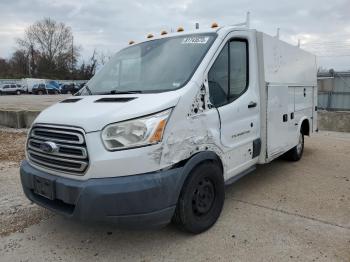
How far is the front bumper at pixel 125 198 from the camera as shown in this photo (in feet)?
10.2

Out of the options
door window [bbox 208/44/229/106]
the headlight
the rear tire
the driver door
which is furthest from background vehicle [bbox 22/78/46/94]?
the headlight

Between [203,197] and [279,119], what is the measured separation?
7.48 feet

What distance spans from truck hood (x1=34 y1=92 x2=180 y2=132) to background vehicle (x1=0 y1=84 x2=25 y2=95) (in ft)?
162

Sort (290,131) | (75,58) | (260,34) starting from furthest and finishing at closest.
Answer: (75,58) < (290,131) < (260,34)

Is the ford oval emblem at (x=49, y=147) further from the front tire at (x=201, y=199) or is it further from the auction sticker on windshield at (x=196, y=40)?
the auction sticker on windshield at (x=196, y=40)

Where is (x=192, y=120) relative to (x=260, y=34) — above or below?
below

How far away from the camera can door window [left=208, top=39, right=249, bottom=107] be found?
4.02 metres

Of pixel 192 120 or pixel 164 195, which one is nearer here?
pixel 164 195

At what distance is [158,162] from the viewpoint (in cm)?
325

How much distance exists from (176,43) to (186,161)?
158cm

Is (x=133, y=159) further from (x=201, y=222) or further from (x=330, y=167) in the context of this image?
(x=330, y=167)

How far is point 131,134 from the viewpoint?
10.5 ft

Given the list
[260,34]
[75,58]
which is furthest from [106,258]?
[75,58]

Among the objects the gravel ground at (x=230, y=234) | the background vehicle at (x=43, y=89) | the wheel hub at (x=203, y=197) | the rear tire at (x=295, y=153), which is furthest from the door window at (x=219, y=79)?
the background vehicle at (x=43, y=89)
